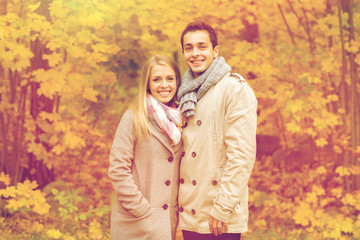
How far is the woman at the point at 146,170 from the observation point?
252 centimetres

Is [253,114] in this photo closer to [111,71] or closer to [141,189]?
[141,189]

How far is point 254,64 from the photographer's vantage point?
17.4 ft

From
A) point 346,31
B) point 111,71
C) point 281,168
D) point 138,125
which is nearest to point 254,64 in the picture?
point 346,31

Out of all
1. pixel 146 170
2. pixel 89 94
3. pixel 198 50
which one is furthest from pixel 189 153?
pixel 89 94

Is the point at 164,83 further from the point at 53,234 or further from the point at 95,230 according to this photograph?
the point at 95,230

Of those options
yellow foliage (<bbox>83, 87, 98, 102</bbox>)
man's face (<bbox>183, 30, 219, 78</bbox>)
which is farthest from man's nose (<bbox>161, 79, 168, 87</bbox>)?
yellow foliage (<bbox>83, 87, 98, 102</bbox>)

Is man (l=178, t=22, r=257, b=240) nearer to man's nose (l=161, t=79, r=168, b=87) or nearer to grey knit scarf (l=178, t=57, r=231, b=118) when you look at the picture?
grey knit scarf (l=178, t=57, r=231, b=118)

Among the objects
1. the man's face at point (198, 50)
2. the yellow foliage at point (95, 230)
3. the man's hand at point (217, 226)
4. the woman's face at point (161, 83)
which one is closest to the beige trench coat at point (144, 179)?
the woman's face at point (161, 83)

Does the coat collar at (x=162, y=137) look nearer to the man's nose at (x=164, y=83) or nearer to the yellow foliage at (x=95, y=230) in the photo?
the man's nose at (x=164, y=83)

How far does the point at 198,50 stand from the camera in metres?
2.58

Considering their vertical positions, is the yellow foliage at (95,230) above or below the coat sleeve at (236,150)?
below

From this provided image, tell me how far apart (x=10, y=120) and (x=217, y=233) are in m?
4.12

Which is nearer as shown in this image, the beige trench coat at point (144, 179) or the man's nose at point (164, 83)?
the beige trench coat at point (144, 179)

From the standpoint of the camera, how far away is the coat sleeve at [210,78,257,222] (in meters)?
2.33
